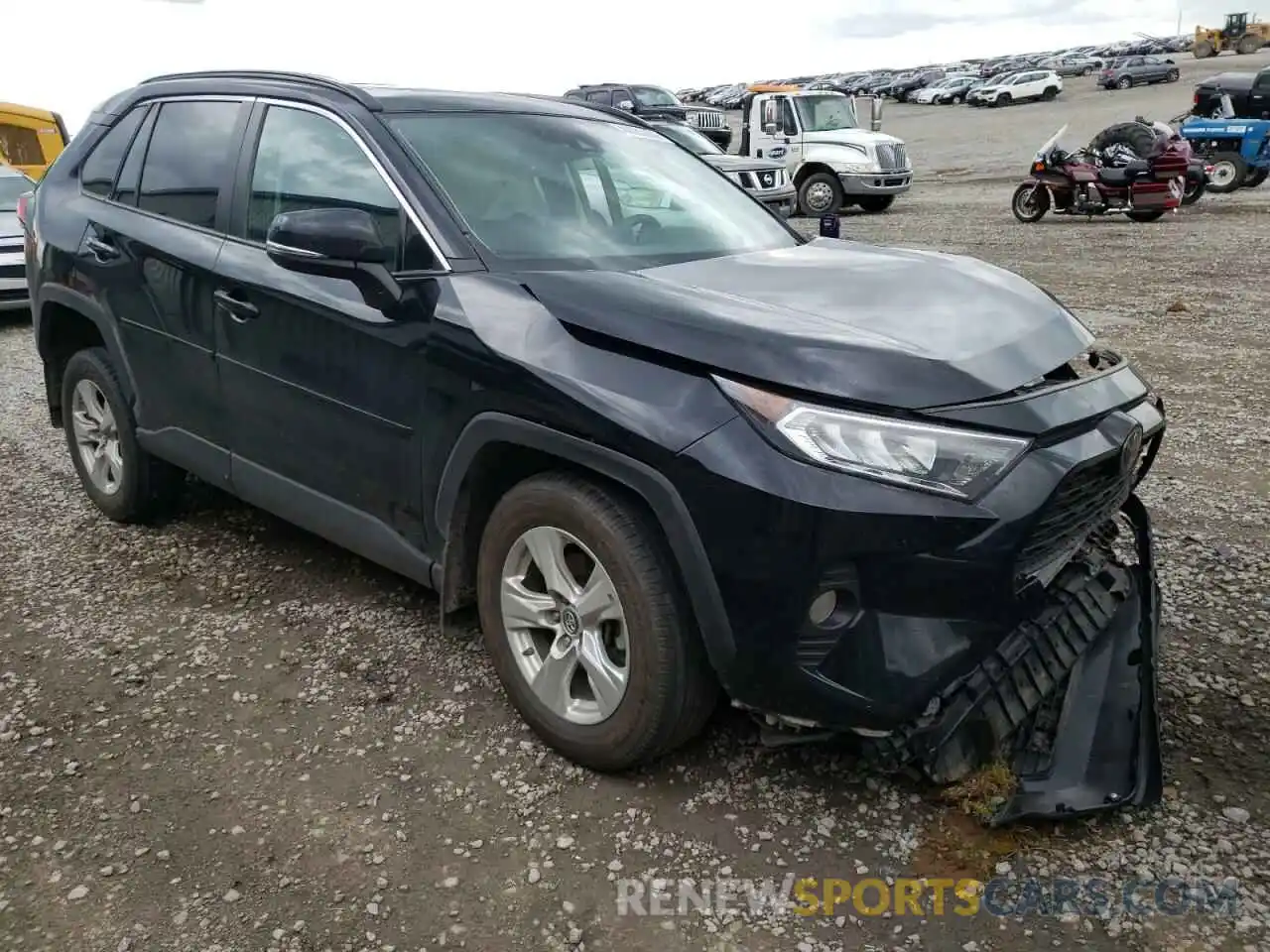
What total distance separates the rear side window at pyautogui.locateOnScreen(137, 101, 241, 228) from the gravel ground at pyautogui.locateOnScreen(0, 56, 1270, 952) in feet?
4.55

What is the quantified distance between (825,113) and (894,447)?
1798cm

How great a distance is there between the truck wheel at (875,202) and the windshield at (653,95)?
6.54m

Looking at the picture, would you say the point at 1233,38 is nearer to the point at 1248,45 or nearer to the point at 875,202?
the point at 1248,45

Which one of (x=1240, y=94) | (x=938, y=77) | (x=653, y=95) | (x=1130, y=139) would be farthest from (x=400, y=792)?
(x=938, y=77)

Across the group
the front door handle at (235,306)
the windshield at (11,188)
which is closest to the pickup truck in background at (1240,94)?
the windshield at (11,188)

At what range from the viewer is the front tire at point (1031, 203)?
655 inches

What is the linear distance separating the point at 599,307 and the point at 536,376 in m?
0.23

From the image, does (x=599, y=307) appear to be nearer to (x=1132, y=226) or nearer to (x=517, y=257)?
(x=517, y=257)

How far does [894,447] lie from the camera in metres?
2.30

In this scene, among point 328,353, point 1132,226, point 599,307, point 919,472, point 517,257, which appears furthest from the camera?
point 1132,226

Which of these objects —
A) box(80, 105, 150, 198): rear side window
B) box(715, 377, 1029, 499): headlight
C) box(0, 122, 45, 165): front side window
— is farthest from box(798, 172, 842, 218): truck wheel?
box(715, 377, 1029, 499): headlight

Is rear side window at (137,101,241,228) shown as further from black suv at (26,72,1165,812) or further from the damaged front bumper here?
the damaged front bumper

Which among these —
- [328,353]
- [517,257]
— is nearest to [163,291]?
[328,353]

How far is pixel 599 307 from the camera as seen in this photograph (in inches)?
103
